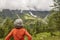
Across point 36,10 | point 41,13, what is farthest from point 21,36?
point 36,10

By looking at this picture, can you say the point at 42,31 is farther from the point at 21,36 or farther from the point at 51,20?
the point at 21,36

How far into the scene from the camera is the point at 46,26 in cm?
1686

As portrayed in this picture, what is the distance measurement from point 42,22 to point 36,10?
20.2 ft

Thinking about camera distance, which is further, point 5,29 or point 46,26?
point 46,26

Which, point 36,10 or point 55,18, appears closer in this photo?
point 55,18

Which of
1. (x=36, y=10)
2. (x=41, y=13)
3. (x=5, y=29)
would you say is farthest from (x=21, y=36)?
(x=36, y=10)

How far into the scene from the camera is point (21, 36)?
4.54 meters

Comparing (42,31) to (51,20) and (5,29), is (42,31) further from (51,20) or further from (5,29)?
(5,29)

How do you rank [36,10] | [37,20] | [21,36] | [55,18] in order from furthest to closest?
[36,10] < [37,20] < [55,18] < [21,36]

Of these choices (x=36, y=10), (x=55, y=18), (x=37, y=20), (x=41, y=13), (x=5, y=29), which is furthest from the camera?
(x=36, y=10)

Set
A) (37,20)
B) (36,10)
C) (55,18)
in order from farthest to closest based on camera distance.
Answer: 1. (36,10)
2. (37,20)
3. (55,18)

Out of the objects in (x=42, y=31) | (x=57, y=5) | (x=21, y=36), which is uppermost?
(x=21, y=36)

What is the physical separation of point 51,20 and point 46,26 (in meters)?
0.78

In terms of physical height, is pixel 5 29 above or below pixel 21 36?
below
